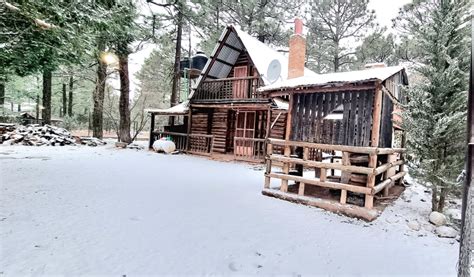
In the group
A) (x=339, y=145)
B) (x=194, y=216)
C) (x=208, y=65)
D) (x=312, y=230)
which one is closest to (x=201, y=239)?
(x=194, y=216)

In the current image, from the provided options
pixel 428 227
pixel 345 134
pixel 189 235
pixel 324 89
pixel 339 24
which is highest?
pixel 339 24

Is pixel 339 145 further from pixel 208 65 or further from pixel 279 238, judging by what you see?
pixel 208 65

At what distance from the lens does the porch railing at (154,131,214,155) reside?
49.1ft

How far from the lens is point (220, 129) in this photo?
1600 centimetres

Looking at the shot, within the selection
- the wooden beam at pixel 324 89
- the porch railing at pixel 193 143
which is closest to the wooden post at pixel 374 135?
the wooden beam at pixel 324 89

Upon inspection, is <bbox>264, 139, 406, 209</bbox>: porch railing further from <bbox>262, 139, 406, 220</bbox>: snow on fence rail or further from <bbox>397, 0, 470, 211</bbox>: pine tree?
<bbox>397, 0, 470, 211</bbox>: pine tree

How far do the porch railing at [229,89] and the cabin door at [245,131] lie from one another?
1.37m

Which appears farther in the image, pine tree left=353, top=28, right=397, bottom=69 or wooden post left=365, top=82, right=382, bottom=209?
pine tree left=353, top=28, right=397, bottom=69

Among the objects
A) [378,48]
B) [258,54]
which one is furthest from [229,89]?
[378,48]

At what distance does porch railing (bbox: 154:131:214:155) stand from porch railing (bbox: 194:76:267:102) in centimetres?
233

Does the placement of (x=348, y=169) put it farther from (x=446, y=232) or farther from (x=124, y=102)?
(x=124, y=102)

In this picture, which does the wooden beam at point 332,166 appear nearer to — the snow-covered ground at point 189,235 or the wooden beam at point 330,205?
the wooden beam at point 330,205

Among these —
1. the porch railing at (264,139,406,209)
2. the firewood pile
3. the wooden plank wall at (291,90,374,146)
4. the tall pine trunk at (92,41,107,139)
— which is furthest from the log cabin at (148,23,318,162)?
the porch railing at (264,139,406,209)

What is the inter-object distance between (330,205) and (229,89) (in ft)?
32.4
